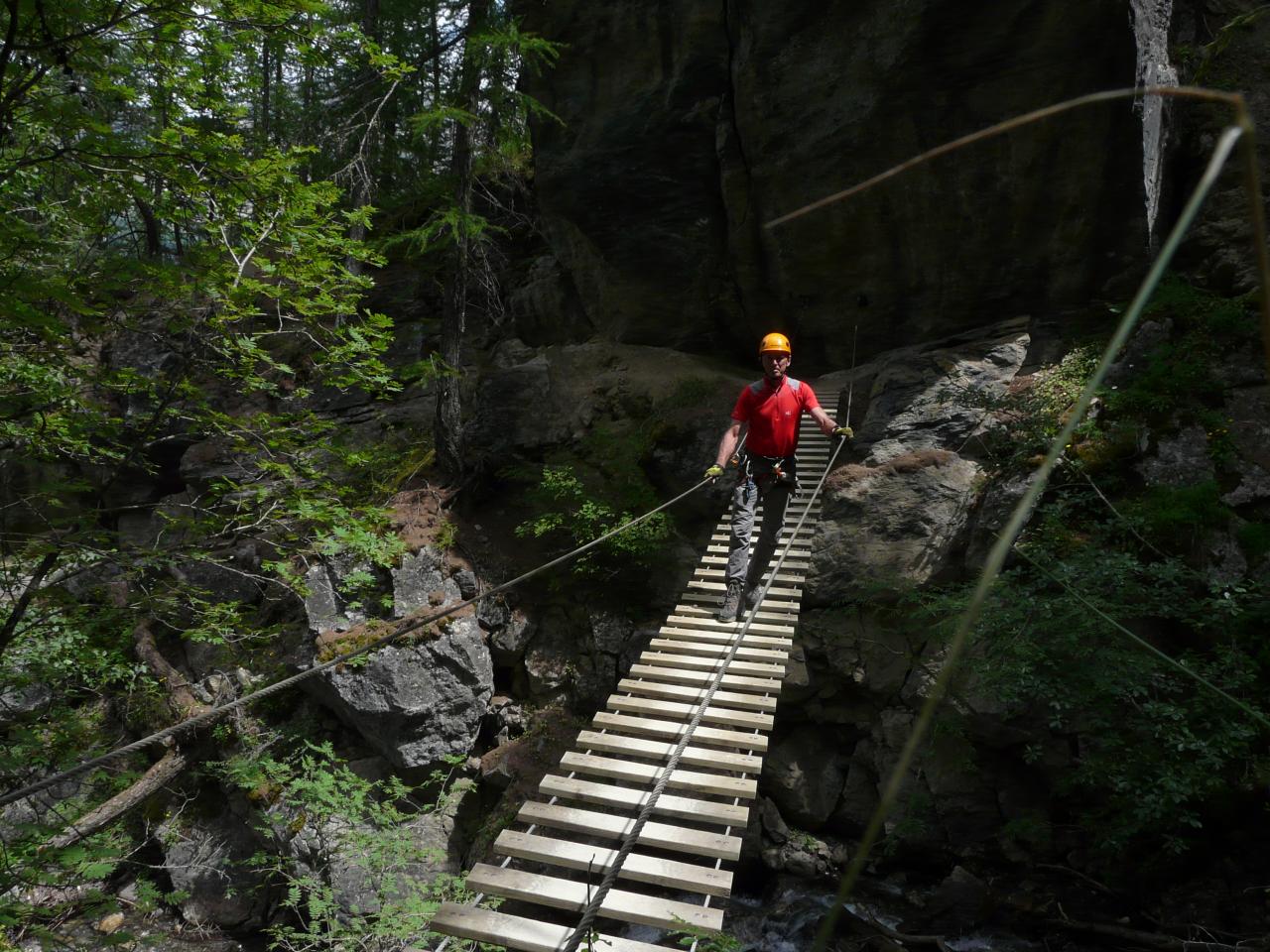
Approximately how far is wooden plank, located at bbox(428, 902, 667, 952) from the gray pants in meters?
3.27

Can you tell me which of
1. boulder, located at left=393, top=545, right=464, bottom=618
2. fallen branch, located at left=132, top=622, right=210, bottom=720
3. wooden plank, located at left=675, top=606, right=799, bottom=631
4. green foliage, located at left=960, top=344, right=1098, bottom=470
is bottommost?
fallen branch, located at left=132, top=622, right=210, bottom=720

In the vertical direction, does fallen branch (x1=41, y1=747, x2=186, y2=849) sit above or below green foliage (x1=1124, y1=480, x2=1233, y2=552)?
below

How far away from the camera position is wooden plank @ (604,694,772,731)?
193 inches

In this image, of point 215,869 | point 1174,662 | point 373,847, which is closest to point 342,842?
point 373,847

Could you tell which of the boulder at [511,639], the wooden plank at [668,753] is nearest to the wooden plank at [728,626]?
the wooden plank at [668,753]

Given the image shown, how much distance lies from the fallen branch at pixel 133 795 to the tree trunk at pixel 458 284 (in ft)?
14.3

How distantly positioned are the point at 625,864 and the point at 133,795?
6626 mm

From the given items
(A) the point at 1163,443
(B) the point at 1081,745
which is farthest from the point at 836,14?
(B) the point at 1081,745

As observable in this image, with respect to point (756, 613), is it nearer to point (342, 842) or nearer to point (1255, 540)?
point (1255, 540)

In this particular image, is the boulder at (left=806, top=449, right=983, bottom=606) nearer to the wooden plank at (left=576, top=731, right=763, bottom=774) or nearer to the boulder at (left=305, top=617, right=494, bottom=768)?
the wooden plank at (left=576, top=731, right=763, bottom=774)

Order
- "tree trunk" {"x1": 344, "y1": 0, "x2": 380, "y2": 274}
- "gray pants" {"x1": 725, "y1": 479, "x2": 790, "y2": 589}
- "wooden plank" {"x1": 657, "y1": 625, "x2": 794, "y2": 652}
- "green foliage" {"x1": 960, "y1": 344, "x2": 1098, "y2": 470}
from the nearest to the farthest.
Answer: "wooden plank" {"x1": 657, "y1": 625, "x2": 794, "y2": 652}, "gray pants" {"x1": 725, "y1": 479, "x2": 790, "y2": 589}, "green foliage" {"x1": 960, "y1": 344, "x2": 1098, "y2": 470}, "tree trunk" {"x1": 344, "y1": 0, "x2": 380, "y2": 274}

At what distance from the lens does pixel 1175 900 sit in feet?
17.1

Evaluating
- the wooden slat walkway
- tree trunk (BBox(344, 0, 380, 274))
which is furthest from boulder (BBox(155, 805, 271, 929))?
tree trunk (BBox(344, 0, 380, 274))

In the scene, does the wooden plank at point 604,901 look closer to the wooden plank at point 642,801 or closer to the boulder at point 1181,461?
the wooden plank at point 642,801
